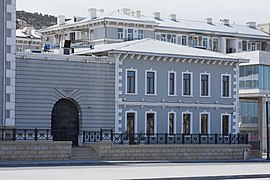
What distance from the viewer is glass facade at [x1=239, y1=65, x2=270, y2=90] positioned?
6381cm

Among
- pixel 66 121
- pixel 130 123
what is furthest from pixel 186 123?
pixel 66 121

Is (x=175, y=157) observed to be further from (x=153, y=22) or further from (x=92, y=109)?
(x=153, y=22)

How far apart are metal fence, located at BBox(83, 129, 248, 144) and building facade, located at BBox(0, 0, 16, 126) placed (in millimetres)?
5605

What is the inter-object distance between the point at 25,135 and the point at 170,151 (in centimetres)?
1073

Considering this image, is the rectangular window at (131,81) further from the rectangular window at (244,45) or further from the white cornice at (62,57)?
the rectangular window at (244,45)

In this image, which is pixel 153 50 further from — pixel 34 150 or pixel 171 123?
pixel 34 150

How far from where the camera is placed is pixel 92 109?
157 ft

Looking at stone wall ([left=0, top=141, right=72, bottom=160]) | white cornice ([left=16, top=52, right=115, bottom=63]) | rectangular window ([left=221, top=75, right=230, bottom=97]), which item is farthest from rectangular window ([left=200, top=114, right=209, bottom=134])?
stone wall ([left=0, top=141, right=72, bottom=160])

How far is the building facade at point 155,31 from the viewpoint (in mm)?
74938

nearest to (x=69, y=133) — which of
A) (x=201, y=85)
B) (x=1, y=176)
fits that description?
(x=201, y=85)

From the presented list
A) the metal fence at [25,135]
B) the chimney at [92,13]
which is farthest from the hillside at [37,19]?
the metal fence at [25,135]

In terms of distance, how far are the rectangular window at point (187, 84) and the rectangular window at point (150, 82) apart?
2696 mm

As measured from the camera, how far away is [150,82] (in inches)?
1991

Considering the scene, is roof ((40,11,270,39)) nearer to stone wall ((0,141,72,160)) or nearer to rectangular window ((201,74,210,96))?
rectangular window ((201,74,210,96))
